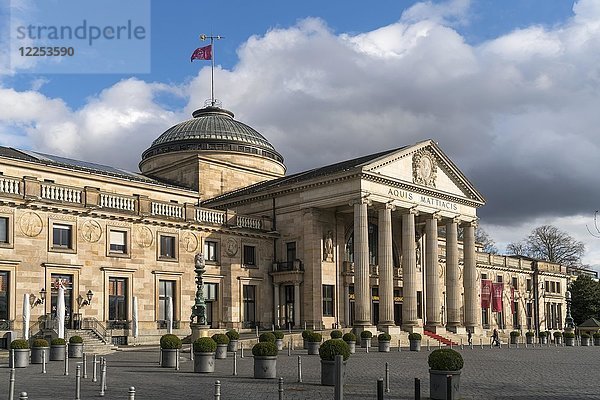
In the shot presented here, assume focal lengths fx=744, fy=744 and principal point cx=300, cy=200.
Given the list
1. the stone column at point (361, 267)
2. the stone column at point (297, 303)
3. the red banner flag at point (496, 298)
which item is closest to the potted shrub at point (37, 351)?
the stone column at point (361, 267)

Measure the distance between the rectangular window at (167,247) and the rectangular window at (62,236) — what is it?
7.82 meters

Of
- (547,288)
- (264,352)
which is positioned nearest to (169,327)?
(264,352)

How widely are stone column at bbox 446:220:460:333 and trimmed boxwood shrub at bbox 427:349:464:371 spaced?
154 ft

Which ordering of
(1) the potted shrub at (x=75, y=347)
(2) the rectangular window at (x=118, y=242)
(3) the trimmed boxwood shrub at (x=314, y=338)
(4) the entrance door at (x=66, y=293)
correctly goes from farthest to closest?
(2) the rectangular window at (x=118, y=242)
(4) the entrance door at (x=66, y=293)
(3) the trimmed boxwood shrub at (x=314, y=338)
(1) the potted shrub at (x=75, y=347)

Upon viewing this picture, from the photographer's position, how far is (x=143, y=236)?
2140 inches

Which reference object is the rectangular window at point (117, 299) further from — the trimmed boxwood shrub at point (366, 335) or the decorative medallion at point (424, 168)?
the decorative medallion at point (424, 168)

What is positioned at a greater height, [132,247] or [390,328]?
[132,247]

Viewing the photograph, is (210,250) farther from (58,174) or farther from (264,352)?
(264,352)

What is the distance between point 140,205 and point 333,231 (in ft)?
57.8

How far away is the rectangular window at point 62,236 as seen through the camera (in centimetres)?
4897

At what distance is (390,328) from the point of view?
5891 cm

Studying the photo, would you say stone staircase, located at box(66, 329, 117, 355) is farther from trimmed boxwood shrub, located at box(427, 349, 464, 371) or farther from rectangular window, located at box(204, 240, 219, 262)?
trimmed boxwood shrub, located at box(427, 349, 464, 371)

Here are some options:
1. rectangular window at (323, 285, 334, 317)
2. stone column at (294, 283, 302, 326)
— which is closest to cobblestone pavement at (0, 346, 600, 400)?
rectangular window at (323, 285, 334, 317)

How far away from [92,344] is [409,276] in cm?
2866
